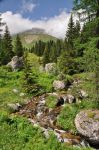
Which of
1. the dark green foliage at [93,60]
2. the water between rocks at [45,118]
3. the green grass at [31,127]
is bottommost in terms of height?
the water between rocks at [45,118]

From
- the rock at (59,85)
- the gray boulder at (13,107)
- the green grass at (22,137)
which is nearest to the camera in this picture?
the green grass at (22,137)

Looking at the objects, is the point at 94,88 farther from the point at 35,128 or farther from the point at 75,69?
the point at 75,69

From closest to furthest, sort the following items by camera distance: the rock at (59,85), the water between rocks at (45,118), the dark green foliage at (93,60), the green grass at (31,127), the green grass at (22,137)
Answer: the green grass at (22,137), the green grass at (31,127), the water between rocks at (45,118), the dark green foliage at (93,60), the rock at (59,85)

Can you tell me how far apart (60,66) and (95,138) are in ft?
104

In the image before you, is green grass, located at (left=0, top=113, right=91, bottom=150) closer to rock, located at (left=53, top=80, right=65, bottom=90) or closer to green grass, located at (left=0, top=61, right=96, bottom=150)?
green grass, located at (left=0, top=61, right=96, bottom=150)

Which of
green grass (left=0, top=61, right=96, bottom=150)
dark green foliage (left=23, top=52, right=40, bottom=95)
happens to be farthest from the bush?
dark green foliage (left=23, top=52, right=40, bottom=95)

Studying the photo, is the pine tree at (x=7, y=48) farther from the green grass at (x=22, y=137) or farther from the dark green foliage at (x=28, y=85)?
the green grass at (x=22, y=137)

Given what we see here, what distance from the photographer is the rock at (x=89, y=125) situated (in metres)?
25.2

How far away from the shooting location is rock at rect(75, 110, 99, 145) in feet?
82.8

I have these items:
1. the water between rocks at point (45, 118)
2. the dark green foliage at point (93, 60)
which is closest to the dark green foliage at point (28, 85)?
the water between rocks at point (45, 118)

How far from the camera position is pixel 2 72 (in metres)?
52.2

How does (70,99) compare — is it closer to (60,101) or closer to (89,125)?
(60,101)

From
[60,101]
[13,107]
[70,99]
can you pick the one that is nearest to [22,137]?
[13,107]

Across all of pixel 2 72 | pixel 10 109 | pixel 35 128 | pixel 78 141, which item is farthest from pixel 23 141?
pixel 2 72
